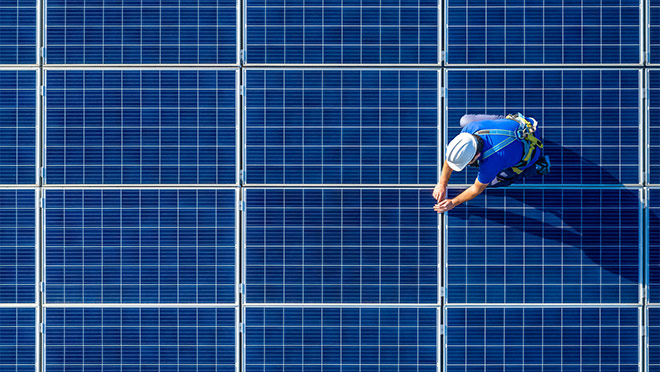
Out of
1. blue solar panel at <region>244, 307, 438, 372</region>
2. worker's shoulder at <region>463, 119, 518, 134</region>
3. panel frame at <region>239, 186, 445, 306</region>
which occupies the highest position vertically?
worker's shoulder at <region>463, 119, 518, 134</region>

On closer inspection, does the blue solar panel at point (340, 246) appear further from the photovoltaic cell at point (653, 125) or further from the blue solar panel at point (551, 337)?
the photovoltaic cell at point (653, 125)

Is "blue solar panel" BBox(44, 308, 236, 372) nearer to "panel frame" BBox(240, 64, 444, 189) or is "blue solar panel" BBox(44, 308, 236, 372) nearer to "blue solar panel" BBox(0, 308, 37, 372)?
"blue solar panel" BBox(0, 308, 37, 372)

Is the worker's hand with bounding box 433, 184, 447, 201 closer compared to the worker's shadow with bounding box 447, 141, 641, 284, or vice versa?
Answer: the worker's hand with bounding box 433, 184, 447, 201

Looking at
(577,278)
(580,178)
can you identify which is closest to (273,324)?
(577,278)

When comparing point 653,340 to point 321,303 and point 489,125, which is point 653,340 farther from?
point 321,303

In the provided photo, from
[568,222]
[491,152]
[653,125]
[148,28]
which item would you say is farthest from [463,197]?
[148,28]

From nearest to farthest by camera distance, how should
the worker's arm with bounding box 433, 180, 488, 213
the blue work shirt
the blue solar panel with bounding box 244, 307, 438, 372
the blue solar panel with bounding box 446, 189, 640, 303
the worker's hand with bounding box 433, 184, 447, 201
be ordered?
the blue work shirt
the worker's arm with bounding box 433, 180, 488, 213
the worker's hand with bounding box 433, 184, 447, 201
the blue solar panel with bounding box 446, 189, 640, 303
the blue solar panel with bounding box 244, 307, 438, 372

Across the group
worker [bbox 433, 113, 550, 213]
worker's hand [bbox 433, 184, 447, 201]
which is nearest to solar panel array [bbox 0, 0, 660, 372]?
worker's hand [bbox 433, 184, 447, 201]
